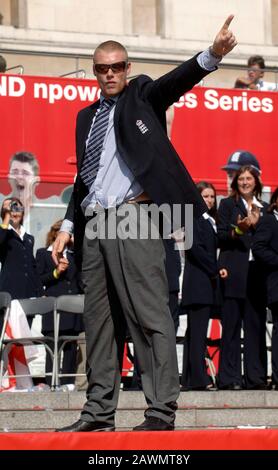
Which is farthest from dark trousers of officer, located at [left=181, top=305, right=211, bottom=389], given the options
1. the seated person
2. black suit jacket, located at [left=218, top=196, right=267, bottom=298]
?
the seated person

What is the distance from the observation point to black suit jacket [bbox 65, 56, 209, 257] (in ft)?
25.0

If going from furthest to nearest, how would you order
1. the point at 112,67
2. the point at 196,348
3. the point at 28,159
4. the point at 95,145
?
the point at 28,159
the point at 196,348
the point at 95,145
the point at 112,67

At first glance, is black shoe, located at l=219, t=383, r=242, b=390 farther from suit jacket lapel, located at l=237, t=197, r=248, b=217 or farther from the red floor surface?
the red floor surface

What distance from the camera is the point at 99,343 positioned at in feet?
25.7

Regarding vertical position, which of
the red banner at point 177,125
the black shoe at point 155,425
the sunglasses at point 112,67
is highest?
the red banner at point 177,125

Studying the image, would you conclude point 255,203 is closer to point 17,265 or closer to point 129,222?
point 17,265

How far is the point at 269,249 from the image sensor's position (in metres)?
12.4

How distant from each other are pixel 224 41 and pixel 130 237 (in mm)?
1134

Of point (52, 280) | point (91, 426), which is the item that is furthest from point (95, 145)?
point (52, 280)

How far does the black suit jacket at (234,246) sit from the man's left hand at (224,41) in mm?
5197

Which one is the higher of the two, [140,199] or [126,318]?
[140,199]

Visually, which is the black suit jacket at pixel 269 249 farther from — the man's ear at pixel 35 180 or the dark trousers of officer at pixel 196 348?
the man's ear at pixel 35 180

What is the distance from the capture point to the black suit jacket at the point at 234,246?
12.6m

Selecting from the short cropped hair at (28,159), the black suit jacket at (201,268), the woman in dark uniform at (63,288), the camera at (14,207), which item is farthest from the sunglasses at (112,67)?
the short cropped hair at (28,159)
